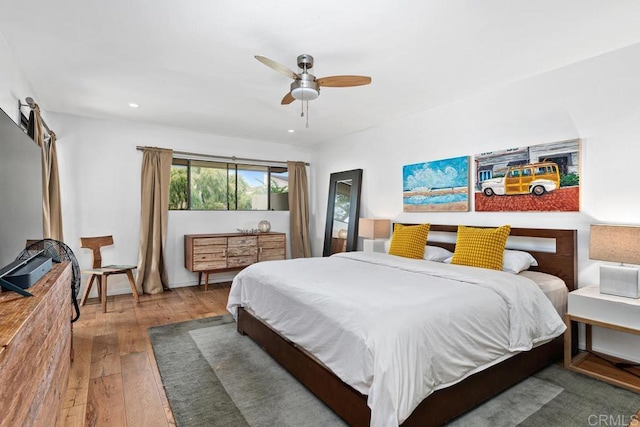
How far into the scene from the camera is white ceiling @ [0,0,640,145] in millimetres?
2100

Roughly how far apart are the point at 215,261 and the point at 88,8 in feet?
11.7

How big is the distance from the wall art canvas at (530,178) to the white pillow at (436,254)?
0.60 meters

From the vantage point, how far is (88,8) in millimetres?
2090

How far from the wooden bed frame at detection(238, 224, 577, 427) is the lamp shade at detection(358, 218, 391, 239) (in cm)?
165

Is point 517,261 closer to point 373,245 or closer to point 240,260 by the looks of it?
point 373,245

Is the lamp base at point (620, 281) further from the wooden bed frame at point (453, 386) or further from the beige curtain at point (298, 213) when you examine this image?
the beige curtain at point (298, 213)

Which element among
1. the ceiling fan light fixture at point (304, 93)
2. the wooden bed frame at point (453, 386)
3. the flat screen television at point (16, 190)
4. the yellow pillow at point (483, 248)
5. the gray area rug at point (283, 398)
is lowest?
the gray area rug at point (283, 398)

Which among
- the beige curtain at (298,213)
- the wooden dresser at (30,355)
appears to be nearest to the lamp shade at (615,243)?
the wooden dresser at (30,355)

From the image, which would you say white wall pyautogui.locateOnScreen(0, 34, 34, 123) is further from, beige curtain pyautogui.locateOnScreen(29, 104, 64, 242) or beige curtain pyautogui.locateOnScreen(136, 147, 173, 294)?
beige curtain pyautogui.locateOnScreen(136, 147, 173, 294)

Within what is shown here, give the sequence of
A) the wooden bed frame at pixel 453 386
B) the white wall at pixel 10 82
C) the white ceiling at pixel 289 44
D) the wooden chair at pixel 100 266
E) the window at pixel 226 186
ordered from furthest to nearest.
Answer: the window at pixel 226 186 → the wooden chair at pixel 100 266 → the white wall at pixel 10 82 → the white ceiling at pixel 289 44 → the wooden bed frame at pixel 453 386

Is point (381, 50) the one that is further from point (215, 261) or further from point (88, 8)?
point (215, 261)

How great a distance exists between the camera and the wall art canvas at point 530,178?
2932mm

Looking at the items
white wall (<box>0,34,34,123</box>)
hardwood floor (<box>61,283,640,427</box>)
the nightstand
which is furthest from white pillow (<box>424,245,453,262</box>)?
white wall (<box>0,34,34,123</box>)

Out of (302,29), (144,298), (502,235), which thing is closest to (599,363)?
(502,235)
